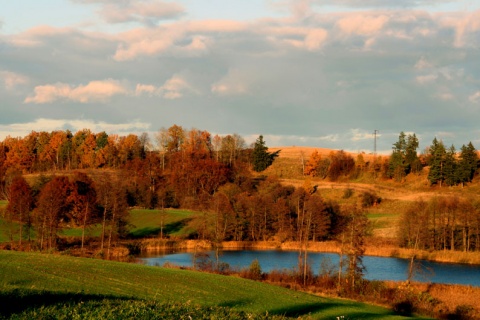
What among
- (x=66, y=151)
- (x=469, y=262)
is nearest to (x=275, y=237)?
(x=469, y=262)

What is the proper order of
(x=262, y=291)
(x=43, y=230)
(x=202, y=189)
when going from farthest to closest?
(x=202, y=189) → (x=43, y=230) → (x=262, y=291)

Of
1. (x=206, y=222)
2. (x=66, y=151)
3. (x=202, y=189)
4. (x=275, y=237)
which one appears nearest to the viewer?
(x=206, y=222)

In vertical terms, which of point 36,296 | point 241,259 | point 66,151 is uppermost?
point 66,151

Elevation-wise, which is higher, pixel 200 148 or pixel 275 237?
pixel 200 148

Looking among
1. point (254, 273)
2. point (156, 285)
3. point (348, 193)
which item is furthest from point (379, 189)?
point (156, 285)

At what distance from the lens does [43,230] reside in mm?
68938

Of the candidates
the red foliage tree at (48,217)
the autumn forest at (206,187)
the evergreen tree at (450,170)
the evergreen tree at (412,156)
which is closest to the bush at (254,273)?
the autumn forest at (206,187)

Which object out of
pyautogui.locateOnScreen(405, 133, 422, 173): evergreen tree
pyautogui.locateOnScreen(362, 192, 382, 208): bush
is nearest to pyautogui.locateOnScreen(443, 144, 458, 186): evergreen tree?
pyautogui.locateOnScreen(405, 133, 422, 173): evergreen tree

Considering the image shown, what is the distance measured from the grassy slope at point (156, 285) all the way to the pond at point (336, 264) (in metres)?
21.6

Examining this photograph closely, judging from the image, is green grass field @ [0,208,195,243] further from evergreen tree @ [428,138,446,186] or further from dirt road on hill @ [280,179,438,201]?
evergreen tree @ [428,138,446,186]

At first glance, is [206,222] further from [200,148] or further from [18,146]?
[18,146]

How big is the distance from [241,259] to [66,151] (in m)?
108

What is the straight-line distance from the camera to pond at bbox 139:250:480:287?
5984 centimetres

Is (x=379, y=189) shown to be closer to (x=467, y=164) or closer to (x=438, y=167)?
(x=438, y=167)
